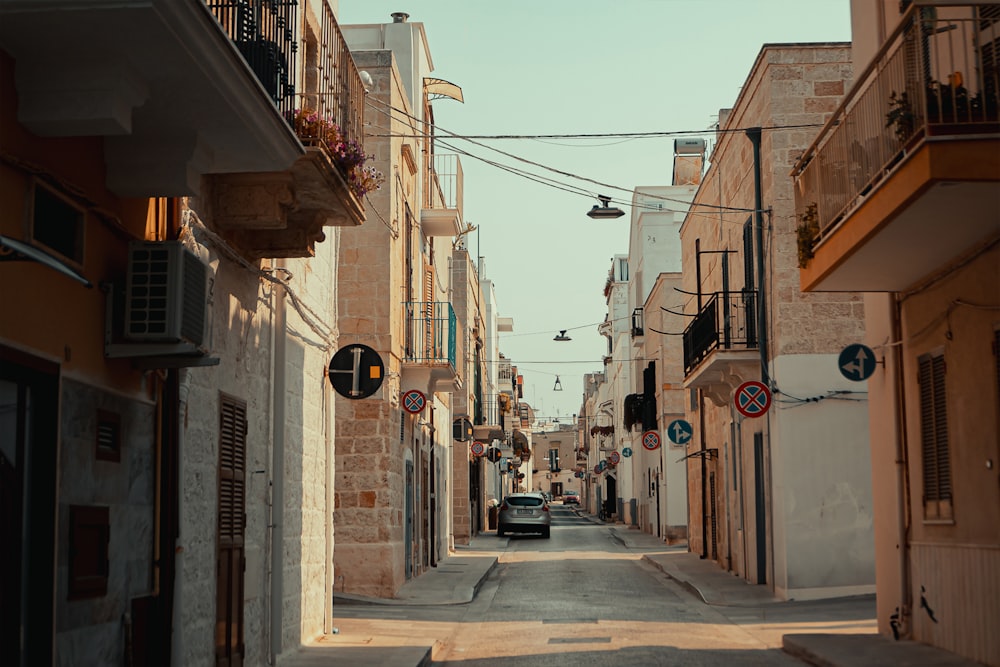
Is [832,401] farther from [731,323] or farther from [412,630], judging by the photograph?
[412,630]

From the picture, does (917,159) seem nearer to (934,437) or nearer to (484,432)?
(934,437)

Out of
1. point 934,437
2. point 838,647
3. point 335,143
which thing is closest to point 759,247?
point 934,437

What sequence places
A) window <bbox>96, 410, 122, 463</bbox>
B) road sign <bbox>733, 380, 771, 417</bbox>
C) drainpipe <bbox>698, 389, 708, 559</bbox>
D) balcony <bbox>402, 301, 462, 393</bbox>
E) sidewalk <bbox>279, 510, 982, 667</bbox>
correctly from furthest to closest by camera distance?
drainpipe <bbox>698, 389, 708, 559</bbox> → balcony <bbox>402, 301, 462, 393</bbox> → road sign <bbox>733, 380, 771, 417</bbox> → sidewalk <bbox>279, 510, 982, 667</bbox> → window <bbox>96, 410, 122, 463</bbox>

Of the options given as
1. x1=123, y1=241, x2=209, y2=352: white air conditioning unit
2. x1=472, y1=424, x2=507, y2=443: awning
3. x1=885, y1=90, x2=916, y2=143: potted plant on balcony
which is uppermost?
x1=885, y1=90, x2=916, y2=143: potted plant on balcony

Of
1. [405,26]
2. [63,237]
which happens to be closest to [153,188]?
[63,237]

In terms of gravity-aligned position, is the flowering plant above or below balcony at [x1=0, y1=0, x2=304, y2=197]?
above

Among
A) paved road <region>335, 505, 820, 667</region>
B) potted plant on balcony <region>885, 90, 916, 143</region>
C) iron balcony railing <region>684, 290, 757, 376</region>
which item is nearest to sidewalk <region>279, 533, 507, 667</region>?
paved road <region>335, 505, 820, 667</region>

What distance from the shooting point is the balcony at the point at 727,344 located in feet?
71.7

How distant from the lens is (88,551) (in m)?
7.32

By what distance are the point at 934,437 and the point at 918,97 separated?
3839 mm

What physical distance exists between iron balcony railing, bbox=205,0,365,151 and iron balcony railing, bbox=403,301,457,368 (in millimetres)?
10003

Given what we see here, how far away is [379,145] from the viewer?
2152cm

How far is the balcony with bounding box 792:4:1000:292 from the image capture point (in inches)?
398

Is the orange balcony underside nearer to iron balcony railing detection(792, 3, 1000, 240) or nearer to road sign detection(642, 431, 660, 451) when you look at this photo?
iron balcony railing detection(792, 3, 1000, 240)
